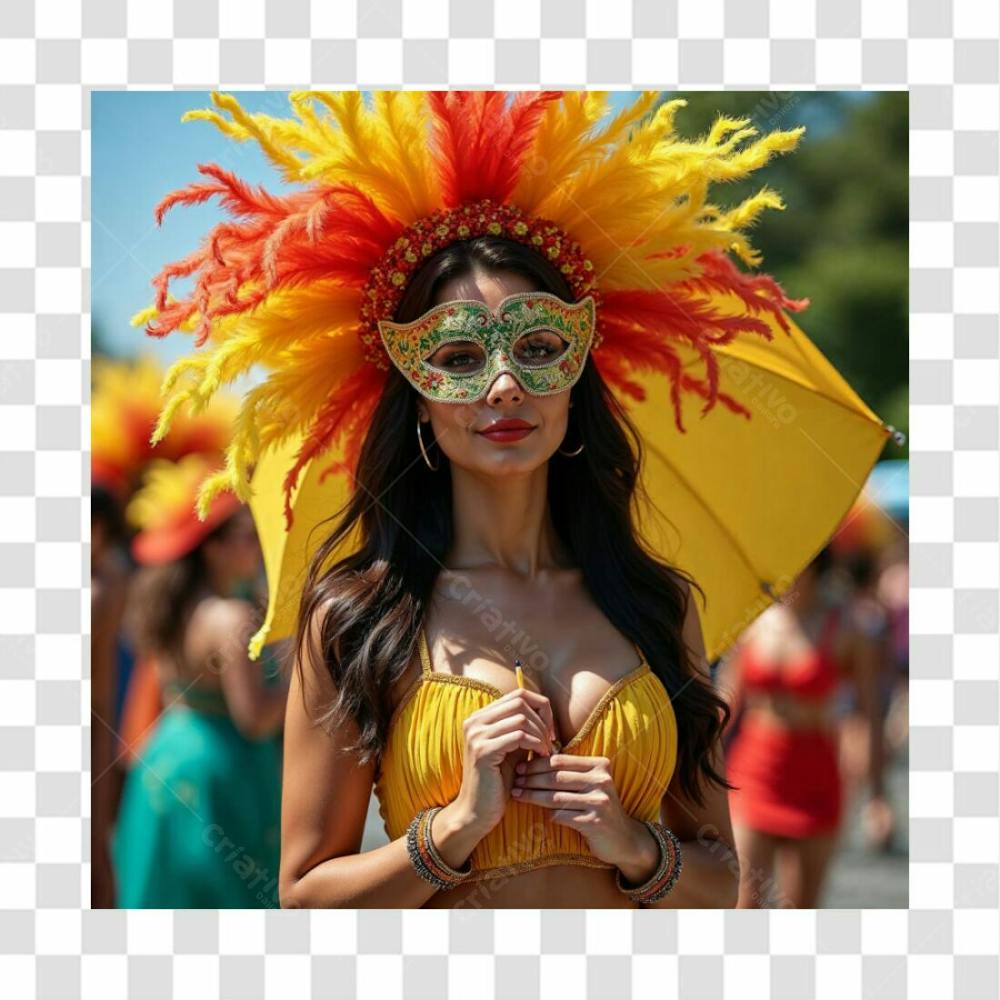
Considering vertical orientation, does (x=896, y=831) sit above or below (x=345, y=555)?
below

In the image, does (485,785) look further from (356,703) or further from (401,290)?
(401,290)

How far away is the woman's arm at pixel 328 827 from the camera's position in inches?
116

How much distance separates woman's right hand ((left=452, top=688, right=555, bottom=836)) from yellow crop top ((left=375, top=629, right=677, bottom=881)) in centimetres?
7

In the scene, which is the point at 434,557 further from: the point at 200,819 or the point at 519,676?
the point at 200,819

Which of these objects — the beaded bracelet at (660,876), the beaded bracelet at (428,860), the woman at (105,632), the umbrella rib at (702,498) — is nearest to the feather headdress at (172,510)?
the woman at (105,632)

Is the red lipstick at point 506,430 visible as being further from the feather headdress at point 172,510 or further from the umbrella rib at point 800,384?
the feather headdress at point 172,510

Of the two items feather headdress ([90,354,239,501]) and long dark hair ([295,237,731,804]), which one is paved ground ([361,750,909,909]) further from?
long dark hair ([295,237,731,804])

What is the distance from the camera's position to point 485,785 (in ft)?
9.50

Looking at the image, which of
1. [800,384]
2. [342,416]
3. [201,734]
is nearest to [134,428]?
[201,734]

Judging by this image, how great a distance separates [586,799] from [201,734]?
2.74 m

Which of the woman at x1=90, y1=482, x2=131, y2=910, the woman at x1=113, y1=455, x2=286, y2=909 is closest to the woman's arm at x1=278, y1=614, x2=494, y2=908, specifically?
the woman at x1=113, y1=455, x2=286, y2=909

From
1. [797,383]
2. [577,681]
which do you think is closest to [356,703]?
[577,681]

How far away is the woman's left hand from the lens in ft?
9.75

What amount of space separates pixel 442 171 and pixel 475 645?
109 centimetres
